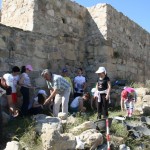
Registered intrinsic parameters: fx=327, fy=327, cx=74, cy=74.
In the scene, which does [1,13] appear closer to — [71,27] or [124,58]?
[71,27]

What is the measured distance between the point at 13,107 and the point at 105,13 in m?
5.14

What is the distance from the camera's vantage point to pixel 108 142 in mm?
6145

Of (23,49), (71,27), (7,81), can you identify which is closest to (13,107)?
(7,81)

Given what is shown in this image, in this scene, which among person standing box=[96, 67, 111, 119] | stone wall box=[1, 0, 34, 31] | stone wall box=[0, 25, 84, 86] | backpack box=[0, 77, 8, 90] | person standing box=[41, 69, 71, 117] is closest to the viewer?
backpack box=[0, 77, 8, 90]

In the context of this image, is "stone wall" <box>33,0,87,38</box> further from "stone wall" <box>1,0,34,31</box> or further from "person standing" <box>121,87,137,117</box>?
"person standing" <box>121,87,137,117</box>

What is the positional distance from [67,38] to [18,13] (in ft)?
5.72

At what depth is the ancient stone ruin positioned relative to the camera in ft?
29.7

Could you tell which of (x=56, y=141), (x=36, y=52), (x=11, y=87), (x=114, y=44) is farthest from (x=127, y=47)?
(x=56, y=141)

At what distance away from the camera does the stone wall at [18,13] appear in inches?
376

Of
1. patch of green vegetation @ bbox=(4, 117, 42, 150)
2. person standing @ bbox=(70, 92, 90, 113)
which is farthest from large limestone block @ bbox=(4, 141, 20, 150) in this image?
person standing @ bbox=(70, 92, 90, 113)

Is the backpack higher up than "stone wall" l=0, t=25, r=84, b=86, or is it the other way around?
"stone wall" l=0, t=25, r=84, b=86

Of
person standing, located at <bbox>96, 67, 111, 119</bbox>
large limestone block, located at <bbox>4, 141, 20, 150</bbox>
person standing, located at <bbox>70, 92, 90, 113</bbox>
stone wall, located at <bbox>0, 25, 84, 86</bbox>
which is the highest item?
stone wall, located at <bbox>0, 25, 84, 86</bbox>

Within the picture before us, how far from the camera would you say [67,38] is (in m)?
10.6

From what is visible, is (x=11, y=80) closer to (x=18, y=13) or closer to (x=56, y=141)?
(x=56, y=141)
